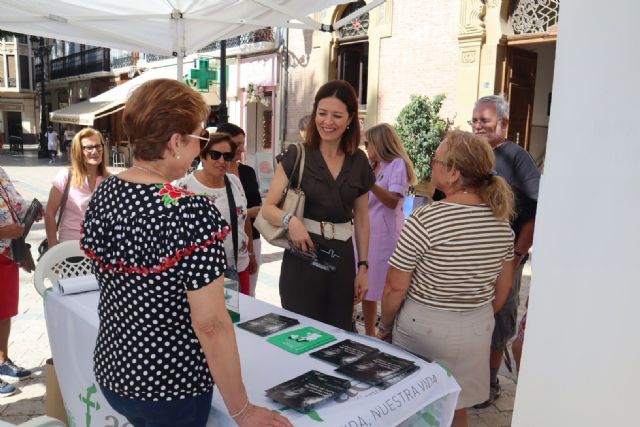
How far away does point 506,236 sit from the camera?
2234mm

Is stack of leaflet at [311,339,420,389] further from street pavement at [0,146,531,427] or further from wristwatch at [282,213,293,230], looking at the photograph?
street pavement at [0,146,531,427]

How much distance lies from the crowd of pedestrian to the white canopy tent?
147cm

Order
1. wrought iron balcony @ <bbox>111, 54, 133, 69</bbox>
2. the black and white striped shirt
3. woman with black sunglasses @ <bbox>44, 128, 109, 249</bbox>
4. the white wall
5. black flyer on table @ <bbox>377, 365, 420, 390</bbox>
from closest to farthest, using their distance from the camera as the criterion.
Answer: the white wall → black flyer on table @ <bbox>377, 365, 420, 390</bbox> → the black and white striped shirt → woman with black sunglasses @ <bbox>44, 128, 109, 249</bbox> → wrought iron balcony @ <bbox>111, 54, 133, 69</bbox>

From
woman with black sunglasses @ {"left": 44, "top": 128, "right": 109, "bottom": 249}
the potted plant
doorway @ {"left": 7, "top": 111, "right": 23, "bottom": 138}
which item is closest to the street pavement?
woman with black sunglasses @ {"left": 44, "top": 128, "right": 109, "bottom": 249}

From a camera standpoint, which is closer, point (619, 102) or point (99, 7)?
point (619, 102)

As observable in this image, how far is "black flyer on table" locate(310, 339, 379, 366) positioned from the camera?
6.12 feet

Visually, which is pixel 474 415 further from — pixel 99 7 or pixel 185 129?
pixel 99 7

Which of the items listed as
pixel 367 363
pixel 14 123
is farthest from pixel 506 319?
pixel 14 123

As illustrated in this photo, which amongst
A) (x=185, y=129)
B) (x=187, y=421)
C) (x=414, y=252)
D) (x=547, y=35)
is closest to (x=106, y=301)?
(x=187, y=421)

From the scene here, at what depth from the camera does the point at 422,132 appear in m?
9.95

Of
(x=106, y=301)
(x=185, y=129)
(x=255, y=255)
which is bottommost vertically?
(x=255, y=255)

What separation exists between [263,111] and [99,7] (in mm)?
12875

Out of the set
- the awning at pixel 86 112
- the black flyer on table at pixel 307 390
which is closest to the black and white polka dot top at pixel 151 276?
the black flyer on table at pixel 307 390

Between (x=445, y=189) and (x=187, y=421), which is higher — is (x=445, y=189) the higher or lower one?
the higher one
